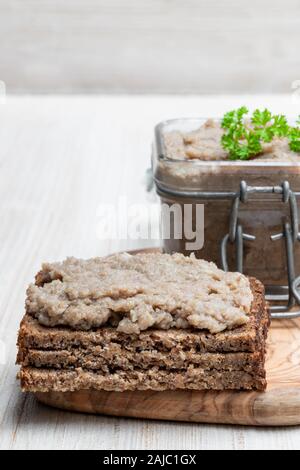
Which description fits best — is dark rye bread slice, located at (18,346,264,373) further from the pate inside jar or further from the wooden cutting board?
the pate inside jar

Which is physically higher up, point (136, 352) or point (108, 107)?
point (136, 352)

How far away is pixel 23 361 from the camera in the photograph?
261 cm

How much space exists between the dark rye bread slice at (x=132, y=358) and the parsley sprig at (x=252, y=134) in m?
0.99

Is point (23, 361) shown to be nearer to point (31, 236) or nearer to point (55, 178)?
point (31, 236)

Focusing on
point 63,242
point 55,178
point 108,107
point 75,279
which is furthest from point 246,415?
point 108,107

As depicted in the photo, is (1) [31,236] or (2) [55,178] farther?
(2) [55,178]

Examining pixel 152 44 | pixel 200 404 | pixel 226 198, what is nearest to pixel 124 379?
pixel 200 404

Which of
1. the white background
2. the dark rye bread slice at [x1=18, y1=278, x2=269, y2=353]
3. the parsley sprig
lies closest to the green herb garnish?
the parsley sprig

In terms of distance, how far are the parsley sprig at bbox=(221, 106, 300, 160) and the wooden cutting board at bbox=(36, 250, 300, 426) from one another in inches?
40.0

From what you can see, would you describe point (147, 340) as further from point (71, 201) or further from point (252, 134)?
point (71, 201)

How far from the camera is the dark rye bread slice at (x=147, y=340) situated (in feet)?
8.48

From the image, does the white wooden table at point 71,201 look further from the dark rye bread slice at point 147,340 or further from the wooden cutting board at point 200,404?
the dark rye bread slice at point 147,340

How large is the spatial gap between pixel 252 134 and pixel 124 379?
1174 millimetres

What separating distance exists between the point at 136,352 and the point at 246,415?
36 centimetres
